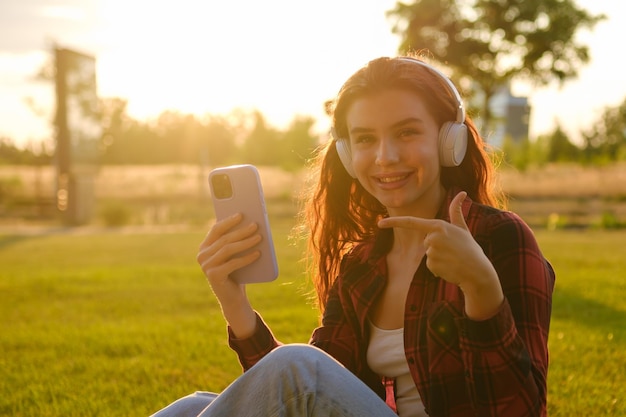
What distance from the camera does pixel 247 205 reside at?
2.32 meters

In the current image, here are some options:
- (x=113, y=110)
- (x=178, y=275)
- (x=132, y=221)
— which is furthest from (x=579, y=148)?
(x=113, y=110)

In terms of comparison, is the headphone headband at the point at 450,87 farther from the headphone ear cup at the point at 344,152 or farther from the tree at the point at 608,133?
the tree at the point at 608,133

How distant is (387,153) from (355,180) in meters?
0.49

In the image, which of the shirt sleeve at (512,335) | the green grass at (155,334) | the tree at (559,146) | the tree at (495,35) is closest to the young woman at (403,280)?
the shirt sleeve at (512,335)

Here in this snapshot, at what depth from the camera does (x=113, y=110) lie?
78875 mm

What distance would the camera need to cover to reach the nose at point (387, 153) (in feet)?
6.99

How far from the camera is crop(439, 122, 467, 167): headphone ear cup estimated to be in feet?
6.97

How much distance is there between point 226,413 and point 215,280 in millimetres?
537

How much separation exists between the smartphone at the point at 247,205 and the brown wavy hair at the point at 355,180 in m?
0.34

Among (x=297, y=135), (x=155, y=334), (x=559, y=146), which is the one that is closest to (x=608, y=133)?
(x=559, y=146)

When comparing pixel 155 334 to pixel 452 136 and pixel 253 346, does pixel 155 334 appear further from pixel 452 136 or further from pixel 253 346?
pixel 452 136

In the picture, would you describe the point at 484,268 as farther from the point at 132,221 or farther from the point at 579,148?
the point at 579,148

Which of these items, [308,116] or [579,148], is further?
[308,116]

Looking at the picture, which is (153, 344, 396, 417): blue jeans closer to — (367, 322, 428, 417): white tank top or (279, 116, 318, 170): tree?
(367, 322, 428, 417): white tank top
